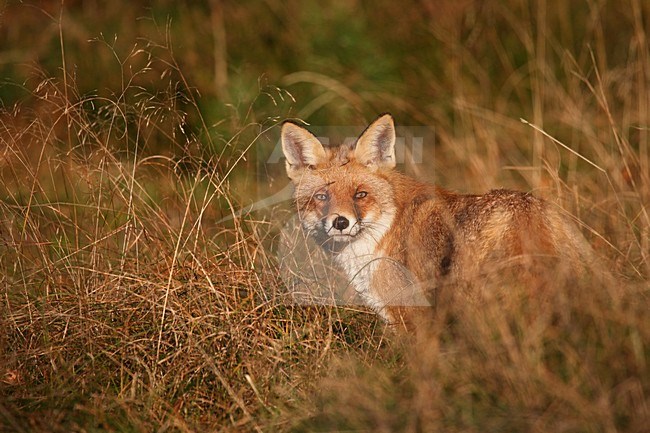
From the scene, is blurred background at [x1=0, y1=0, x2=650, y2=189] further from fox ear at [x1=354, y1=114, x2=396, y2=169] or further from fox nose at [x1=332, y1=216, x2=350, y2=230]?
fox nose at [x1=332, y1=216, x2=350, y2=230]

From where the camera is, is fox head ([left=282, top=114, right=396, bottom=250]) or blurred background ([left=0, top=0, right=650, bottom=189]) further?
blurred background ([left=0, top=0, right=650, bottom=189])

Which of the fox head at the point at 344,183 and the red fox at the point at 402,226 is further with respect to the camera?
the fox head at the point at 344,183

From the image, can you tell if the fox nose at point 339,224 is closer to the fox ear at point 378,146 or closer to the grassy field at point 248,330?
the grassy field at point 248,330

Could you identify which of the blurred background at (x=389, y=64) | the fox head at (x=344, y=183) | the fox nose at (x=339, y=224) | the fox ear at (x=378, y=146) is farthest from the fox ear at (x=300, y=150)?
the blurred background at (x=389, y=64)

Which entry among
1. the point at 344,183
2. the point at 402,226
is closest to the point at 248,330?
the point at 402,226

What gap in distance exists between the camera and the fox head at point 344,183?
17.6 ft

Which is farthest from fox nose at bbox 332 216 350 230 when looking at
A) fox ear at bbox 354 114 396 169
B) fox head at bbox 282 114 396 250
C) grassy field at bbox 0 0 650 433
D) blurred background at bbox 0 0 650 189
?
blurred background at bbox 0 0 650 189

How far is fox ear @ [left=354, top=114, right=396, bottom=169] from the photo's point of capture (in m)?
5.44

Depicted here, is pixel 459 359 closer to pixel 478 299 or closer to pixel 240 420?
pixel 478 299

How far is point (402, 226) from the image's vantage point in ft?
17.6

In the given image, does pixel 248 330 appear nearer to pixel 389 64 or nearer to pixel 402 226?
pixel 402 226

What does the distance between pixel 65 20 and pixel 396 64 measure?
14.8 ft

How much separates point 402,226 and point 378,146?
2.09 ft

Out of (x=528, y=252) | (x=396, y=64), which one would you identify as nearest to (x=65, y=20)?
(x=396, y=64)
